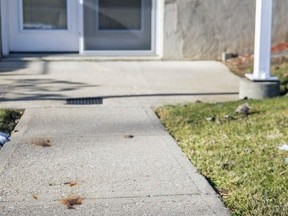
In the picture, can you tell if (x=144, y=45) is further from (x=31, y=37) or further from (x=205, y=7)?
(x=31, y=37)

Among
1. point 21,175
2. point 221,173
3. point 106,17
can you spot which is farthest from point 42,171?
point 106,17

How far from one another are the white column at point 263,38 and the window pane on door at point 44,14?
15.9ft

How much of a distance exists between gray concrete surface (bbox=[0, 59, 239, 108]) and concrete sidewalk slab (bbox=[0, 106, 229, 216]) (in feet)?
3.85

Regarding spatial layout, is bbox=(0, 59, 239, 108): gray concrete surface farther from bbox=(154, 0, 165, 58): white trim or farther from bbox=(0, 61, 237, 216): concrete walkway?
bbox=(154, 0, 165, 58): white trim

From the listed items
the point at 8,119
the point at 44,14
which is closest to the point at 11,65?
the point at 44,14

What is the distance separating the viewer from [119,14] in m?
11.9

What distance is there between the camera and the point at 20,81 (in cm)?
964

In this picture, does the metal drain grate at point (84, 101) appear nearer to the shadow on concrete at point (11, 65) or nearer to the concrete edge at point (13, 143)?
the concrete edge at point (13, 143)

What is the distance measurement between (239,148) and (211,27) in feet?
20.1

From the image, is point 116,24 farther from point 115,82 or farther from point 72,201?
point 72,201

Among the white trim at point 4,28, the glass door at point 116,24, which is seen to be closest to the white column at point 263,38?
the glass door at point 116,24

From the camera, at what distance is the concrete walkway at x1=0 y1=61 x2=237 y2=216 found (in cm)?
456

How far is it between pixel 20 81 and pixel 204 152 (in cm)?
460

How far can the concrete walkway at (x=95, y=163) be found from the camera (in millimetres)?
4562
